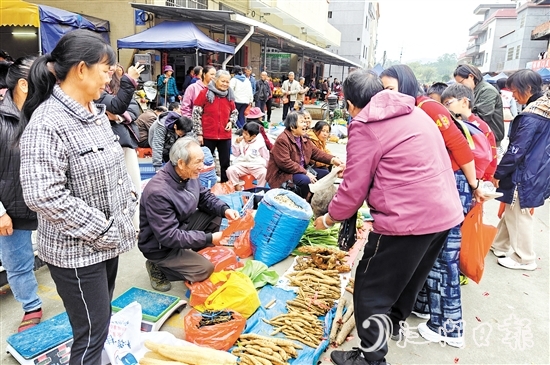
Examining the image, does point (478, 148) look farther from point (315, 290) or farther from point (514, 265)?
point (514, 265)

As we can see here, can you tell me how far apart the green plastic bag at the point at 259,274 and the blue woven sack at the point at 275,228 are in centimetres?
33

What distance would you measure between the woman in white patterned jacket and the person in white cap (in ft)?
31.6

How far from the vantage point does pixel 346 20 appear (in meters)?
46.7

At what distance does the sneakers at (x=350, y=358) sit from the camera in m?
2.49

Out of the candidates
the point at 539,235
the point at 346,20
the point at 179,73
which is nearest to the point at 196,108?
the point at 539,235

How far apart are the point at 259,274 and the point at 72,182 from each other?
211 cm

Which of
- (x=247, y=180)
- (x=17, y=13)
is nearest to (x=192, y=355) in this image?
(x=247, y=180)

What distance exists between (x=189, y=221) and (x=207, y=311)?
1.01 m

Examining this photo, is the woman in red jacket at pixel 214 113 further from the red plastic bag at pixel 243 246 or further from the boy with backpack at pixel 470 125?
the boy with backpack at pixel 470 125

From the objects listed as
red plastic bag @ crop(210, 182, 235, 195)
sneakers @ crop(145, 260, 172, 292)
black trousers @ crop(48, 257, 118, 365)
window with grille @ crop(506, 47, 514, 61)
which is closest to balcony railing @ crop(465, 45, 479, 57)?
window with grille @ crop(506, 47, 514, 61)

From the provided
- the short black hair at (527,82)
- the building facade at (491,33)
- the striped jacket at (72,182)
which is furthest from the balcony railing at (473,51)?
the striped jacket at (72,182)

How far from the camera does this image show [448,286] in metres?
2.86

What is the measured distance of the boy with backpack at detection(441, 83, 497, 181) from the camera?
300 centimetres

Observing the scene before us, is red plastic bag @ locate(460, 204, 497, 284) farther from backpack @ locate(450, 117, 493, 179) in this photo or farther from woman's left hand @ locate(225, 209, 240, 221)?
woman's left hand @ locate(225, 209, 240, 221)
